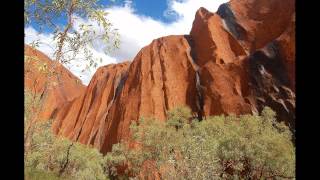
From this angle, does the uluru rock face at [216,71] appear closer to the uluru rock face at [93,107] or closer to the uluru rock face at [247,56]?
the uluru rock face at [247,56]

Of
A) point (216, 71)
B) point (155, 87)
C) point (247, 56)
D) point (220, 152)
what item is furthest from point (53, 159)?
point (155, 87)

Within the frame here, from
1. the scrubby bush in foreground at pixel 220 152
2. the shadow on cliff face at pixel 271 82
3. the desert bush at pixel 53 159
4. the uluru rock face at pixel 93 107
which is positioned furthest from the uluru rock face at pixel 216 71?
the desert bush at pixel 53 159

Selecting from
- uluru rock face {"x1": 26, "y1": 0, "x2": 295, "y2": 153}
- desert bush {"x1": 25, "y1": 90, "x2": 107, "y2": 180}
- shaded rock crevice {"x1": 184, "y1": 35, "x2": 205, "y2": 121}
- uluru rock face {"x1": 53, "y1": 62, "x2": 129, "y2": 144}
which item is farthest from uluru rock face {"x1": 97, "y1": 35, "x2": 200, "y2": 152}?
desert bush {"x1": 25, "y1": 90, "x2": 107, "y2": 180}

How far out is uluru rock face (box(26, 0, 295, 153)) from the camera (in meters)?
58.1

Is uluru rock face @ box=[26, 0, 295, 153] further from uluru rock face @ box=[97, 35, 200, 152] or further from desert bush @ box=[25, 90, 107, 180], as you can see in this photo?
desert bush @ box=[25, 90, 107, 180]

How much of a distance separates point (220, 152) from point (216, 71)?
29.6 metres

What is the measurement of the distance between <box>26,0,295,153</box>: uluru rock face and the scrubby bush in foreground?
12.0 metres

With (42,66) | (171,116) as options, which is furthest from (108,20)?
(171,116)

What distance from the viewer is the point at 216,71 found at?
64.4 meters

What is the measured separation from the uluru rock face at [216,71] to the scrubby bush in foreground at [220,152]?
39.3ft

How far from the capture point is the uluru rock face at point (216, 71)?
191ft

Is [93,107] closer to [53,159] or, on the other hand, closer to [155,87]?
[155,87]
